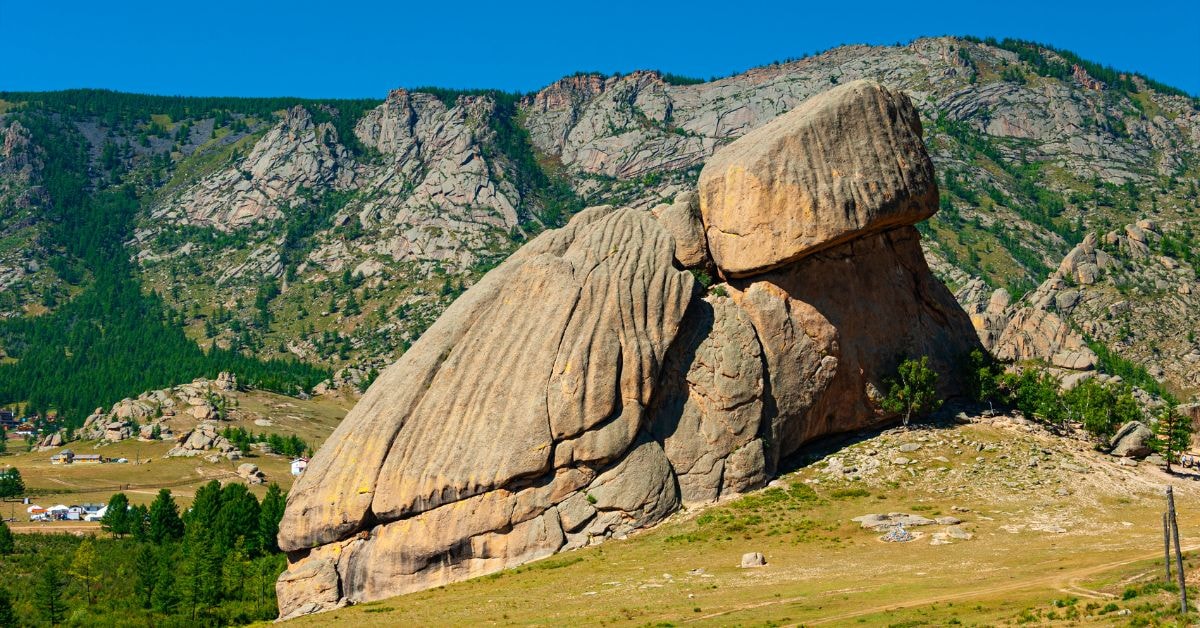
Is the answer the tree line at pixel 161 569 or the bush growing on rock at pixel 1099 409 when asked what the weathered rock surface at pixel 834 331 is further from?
the tree line at pixel 161 569

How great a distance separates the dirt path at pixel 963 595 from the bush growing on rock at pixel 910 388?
97.0ft

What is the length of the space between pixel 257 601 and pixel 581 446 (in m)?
30.1

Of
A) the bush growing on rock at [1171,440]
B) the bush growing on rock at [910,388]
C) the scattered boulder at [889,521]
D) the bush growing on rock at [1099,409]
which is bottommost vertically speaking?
the scattered boulder at [889,521]

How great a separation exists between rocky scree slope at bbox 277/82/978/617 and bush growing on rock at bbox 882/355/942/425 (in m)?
1.34

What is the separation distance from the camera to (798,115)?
7838 cm

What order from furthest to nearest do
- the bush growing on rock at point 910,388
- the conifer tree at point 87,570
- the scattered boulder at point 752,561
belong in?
the conifer tree at point 87,570
the bush growing on rock at point 910,388
the scattered boulder at point 752,561

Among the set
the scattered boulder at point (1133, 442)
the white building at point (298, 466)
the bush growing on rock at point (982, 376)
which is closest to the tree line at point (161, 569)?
the white building at point (298, 466)

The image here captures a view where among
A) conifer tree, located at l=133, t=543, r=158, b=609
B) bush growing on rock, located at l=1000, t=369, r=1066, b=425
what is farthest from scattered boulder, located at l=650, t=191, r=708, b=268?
conifer tree, located at l=133, t=543, r=158, b=609

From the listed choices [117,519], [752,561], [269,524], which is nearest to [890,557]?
[752,561]

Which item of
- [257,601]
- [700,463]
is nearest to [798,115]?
[700,463]

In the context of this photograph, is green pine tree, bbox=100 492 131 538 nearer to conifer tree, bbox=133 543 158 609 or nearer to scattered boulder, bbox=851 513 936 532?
conifer tree, bbox=133 543 158 609

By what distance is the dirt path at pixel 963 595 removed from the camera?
44.6 metres

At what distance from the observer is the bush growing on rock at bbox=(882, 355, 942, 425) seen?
7950cm

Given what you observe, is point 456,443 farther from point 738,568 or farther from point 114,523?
point 114,523
